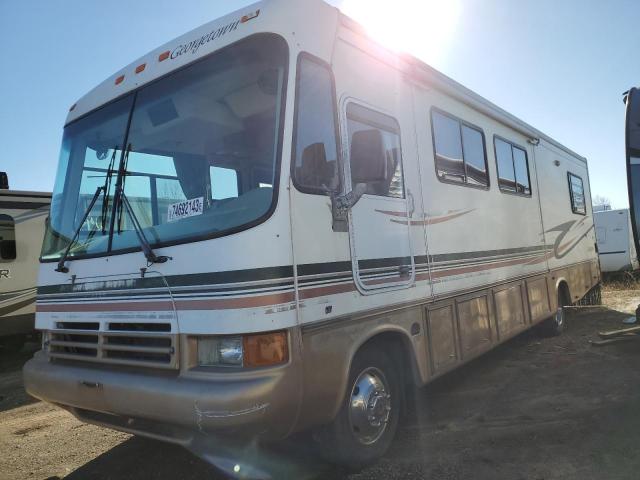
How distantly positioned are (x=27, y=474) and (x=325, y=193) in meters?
3.11

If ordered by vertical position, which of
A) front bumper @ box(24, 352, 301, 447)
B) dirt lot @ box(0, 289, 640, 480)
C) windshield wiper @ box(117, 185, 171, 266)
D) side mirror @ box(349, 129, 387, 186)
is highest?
side mirror @ box(349, 129, 387, 186)

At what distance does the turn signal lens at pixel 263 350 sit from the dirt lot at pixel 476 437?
3.51ft

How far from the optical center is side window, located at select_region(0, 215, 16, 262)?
8.51m

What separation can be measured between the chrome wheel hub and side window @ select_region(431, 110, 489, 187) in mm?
2054

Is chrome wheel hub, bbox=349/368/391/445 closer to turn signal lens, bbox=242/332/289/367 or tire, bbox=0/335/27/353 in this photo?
turn signal lens, bbox=242/332/289/367

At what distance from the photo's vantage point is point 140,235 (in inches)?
126

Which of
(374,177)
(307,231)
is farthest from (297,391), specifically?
(374,177)

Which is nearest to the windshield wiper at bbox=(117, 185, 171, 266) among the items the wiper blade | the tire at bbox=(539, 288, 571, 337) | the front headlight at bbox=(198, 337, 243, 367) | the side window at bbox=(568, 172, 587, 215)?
the wiper blade

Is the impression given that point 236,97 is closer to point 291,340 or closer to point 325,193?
point 325,193

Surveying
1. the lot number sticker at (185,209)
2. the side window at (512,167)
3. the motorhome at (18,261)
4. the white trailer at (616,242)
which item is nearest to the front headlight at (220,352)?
the lot number sticker at (185,209)

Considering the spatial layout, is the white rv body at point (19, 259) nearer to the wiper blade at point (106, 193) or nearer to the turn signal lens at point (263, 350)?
A: the wiper blade at point (106, 193)

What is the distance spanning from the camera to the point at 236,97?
321cm

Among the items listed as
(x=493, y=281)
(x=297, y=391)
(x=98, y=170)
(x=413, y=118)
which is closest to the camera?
(x=297, y=391)

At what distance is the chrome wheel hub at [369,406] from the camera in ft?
11.0
